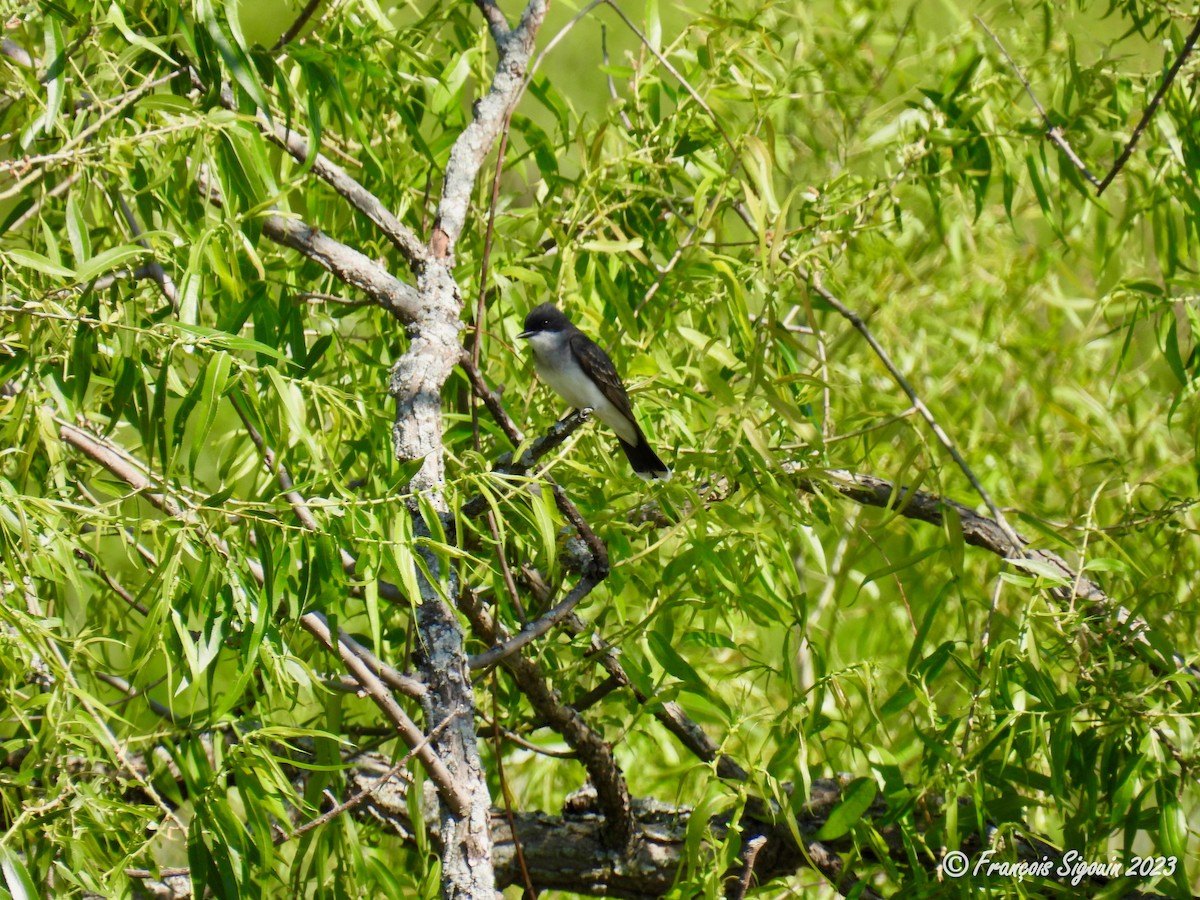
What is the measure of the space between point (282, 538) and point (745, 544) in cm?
79

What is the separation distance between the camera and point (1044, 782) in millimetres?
1967

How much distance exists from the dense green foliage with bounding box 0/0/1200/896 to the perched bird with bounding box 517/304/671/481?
0.78 ft

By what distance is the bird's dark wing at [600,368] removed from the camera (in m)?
2.69

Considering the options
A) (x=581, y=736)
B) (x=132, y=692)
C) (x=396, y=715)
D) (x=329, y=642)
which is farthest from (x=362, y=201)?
(x=581, y=736)

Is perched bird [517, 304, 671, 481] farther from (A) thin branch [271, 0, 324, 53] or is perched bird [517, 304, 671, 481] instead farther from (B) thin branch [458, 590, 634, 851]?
(A) thin branch [271, 0, 324, 53]

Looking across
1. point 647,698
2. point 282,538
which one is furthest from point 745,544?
point 282,538

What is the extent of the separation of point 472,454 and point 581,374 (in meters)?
1.46

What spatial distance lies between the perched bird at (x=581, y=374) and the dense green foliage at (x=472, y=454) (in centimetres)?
24

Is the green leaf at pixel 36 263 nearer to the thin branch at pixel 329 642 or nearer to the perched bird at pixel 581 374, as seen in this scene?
the thin branch at pixel 329 642

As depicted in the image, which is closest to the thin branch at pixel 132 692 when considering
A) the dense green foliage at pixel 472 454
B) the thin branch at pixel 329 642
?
the dense green foliage at pixel 472 454

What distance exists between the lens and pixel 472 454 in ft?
5.56

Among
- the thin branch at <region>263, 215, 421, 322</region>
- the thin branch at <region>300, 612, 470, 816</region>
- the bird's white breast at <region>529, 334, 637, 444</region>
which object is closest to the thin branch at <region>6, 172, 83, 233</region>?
the thin branch at <region>263, 215, 421, 322</region>

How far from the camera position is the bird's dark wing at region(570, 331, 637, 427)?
8.82 ft

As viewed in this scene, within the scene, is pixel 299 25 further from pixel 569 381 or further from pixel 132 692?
pixel 132 692
